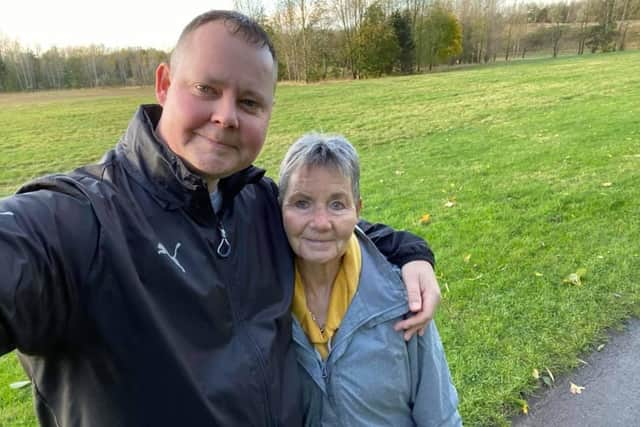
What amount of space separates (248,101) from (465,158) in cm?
865

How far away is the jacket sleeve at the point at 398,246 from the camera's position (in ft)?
6.89

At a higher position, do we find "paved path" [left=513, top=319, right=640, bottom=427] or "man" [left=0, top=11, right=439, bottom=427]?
"man" [left=0, top=11, right=439, bottom=427]

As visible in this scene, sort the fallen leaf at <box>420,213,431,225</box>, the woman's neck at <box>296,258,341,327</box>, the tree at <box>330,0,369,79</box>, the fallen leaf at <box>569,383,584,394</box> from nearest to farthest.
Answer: the woman's neck at <box>296,258,341,327</box> → the fallen leaf at <box>569,383,584,394</box> → the fallen leaf at <box>420,213,431,225</box> → the tree at <box>330,0,369,79</box>

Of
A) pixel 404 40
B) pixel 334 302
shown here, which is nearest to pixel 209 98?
pixel 334 302

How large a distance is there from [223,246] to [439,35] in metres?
51.1

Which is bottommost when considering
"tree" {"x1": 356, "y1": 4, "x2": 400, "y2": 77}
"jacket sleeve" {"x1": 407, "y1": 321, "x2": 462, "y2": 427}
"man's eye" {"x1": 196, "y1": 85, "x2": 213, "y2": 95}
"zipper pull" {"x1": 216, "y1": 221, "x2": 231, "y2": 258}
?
"jacket sleeve" {"x1": 407, "y1": 321, "x2": 462, "y2": 427}

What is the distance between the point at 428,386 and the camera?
1.80 meters

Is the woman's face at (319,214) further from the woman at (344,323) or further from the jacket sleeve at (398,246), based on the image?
the jacket sleeve at (398,246)

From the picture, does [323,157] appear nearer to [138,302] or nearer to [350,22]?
[138,302]

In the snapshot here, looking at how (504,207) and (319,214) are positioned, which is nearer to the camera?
(319,214)

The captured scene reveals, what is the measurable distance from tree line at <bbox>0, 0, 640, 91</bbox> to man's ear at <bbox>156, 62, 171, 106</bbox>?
78.8 ft

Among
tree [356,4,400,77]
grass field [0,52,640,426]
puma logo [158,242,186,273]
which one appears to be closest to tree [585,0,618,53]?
tree [356,4,400,77]

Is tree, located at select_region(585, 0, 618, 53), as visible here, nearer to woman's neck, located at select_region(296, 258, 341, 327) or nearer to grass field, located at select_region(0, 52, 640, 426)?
grass field, located at select_region(0, 52, 640, 426)

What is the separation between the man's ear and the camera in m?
1.69
